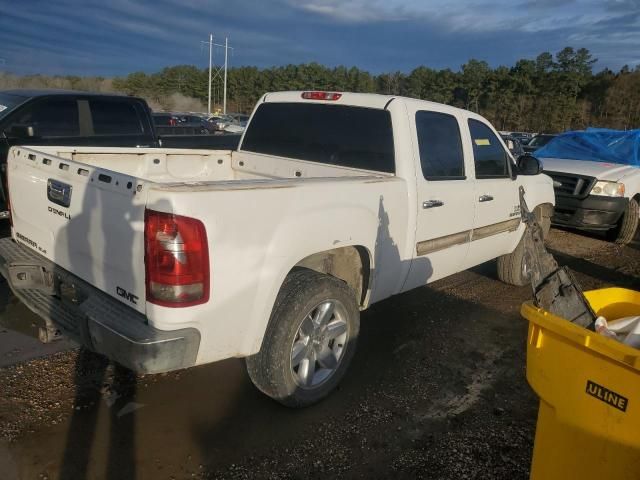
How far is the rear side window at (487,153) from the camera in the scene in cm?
448

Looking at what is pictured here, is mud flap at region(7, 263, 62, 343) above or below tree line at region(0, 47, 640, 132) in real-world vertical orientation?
below

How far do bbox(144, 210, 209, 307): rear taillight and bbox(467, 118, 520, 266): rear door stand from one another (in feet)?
9.04

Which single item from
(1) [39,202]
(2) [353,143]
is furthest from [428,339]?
(1) [39,202]

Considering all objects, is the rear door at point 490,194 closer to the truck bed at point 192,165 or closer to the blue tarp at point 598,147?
the truck bed at point 192,165

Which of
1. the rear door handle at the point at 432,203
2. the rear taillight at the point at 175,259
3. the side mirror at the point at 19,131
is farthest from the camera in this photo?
the side mirror at the point at 19,131

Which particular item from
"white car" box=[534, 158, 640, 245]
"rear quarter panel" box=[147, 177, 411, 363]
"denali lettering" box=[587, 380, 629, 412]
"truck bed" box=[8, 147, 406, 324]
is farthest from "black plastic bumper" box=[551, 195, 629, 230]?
"denali lettering" box=[587, 380, 629, 412]

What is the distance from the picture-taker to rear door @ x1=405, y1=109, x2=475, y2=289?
3.79 metres

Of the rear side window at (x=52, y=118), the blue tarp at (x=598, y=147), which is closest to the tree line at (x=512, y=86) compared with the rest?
the blue tarp at (x=598, y=147)

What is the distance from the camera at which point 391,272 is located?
3631 mm

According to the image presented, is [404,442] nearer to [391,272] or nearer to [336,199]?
[391,272]

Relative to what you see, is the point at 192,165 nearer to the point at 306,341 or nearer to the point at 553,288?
the point at 306,341

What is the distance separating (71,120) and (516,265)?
19.2 feet

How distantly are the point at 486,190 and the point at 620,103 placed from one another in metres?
49.0

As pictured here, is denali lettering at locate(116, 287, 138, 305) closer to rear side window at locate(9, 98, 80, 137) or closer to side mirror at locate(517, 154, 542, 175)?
side mirror at locate(517, 154, 542, 175)
